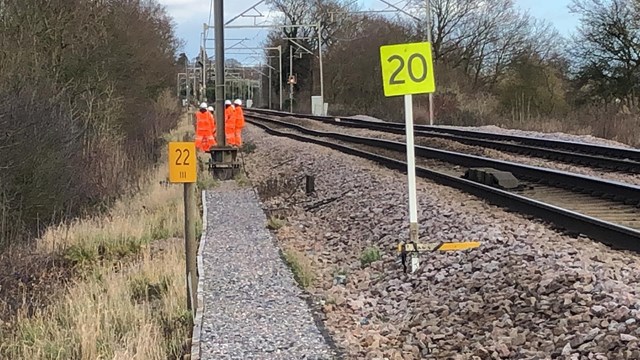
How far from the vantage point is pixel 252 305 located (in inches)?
294

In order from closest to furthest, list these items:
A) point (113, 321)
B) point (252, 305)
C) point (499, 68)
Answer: point (113, 321) → point (252, 305) → point (499, 68)

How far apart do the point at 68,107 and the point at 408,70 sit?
12107 millimetres

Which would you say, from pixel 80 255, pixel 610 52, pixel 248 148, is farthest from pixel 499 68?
pixel 80 255

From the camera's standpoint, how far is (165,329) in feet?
23.0

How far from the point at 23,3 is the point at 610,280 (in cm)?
1503

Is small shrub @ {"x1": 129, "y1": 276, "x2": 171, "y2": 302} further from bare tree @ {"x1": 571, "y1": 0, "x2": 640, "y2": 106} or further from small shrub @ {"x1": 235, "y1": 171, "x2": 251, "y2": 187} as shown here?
bare tree @ {"x1": 571, "y1": 0, "x2": 640, "y2": 106}

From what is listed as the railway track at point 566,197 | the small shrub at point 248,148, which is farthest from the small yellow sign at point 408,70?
the small shrub at point 248,148

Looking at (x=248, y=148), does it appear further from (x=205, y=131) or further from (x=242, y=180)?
(x=242, y=180)

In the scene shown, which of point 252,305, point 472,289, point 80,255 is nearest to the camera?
point 472,289

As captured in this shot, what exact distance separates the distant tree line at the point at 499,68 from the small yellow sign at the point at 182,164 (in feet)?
69.4

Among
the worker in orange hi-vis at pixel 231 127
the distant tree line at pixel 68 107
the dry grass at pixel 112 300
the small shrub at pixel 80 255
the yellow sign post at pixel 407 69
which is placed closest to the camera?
the dry grass at pixel 112 300

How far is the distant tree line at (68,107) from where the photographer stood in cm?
1322

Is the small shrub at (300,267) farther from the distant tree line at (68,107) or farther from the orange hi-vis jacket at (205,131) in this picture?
the orange hi-vis jacket at (205,131)

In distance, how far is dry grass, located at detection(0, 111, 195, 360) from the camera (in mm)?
6605
